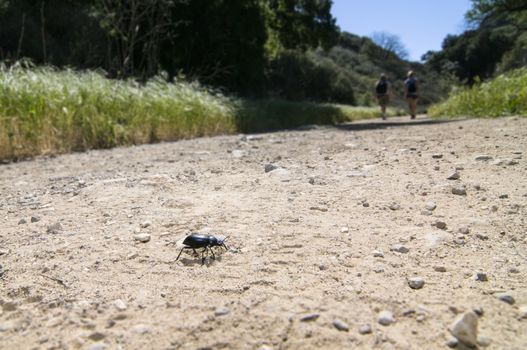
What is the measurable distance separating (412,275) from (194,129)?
6754mm

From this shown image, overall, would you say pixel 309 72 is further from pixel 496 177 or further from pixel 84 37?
pixel 496 177

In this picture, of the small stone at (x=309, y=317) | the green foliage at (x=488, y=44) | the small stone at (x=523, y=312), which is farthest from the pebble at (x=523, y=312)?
the green foliage at (x=488, y=44)

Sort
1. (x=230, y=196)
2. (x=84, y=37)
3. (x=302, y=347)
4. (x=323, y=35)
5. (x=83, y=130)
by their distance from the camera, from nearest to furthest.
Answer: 1. (x=302, y=347)
2. (x=230, y=196)
3. (x=83, y=130)
4. (x=84, y=37)
5. (x=323, y=35)

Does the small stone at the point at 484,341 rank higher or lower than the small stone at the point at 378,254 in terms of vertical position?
lower

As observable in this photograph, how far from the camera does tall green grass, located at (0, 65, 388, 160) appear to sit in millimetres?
5281

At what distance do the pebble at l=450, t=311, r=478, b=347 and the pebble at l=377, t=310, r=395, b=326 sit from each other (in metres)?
0.16

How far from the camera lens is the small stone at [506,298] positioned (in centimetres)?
131

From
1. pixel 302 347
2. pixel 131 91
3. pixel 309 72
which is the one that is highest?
pixel 309 72

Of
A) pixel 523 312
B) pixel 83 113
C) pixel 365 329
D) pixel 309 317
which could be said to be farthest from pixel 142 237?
pixel 83 113

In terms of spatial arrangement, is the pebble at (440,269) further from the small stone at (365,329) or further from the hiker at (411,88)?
the hiker at (411,88)

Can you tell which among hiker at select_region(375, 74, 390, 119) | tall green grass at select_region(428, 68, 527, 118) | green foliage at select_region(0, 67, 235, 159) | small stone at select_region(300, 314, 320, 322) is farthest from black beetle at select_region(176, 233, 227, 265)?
hiker at select_region(375, 74, 390, 119)

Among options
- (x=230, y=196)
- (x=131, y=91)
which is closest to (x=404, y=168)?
(x=230, y=196)

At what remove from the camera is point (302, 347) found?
3.67ft

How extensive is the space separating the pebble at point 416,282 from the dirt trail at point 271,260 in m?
0.03
